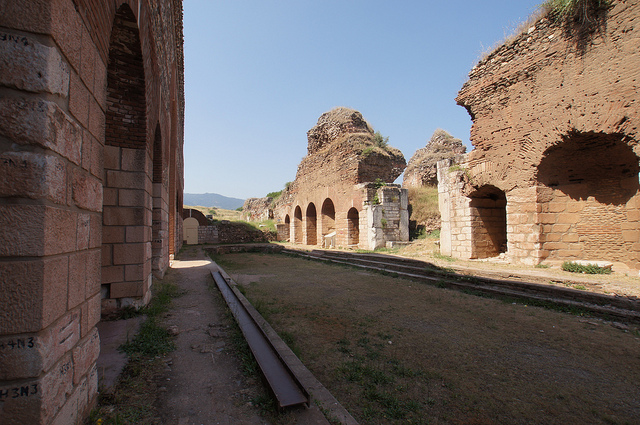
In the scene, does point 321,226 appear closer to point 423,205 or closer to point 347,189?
point 347,189

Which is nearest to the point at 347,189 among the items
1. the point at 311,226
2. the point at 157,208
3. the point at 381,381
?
the point at 311,226

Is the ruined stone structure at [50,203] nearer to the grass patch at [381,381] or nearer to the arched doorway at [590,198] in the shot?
the grass patch at [381,381]

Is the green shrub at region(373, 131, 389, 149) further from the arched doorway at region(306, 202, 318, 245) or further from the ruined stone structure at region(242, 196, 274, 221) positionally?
the ruined stone structure at region(242, 196, 274, 221)

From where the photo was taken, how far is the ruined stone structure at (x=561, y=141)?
6832mm

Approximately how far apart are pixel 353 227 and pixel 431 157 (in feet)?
→ 28.1

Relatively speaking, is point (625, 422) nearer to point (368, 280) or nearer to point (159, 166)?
point (368, 280)

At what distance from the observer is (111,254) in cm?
404

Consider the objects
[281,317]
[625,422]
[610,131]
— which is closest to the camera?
[625,422]

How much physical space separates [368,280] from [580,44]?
24.7 ft

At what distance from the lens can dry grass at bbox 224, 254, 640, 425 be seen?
7.72 ft

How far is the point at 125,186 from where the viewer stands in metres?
4.17

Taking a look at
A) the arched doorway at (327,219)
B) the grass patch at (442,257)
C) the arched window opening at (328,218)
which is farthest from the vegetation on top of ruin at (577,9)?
the arched window opening at (328,218)

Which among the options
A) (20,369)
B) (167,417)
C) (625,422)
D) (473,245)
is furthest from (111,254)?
(473,245)

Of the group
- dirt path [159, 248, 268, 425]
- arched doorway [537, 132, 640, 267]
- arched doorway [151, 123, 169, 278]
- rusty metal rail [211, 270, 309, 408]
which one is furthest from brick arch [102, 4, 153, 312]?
arched doorway [537, 132, 640, 267]
